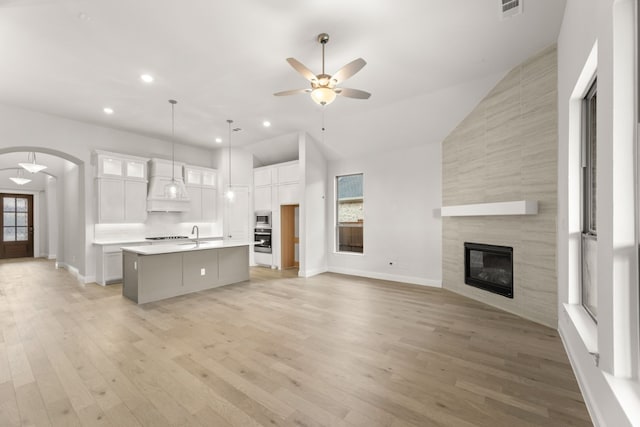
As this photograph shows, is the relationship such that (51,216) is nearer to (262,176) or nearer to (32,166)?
(32,166)

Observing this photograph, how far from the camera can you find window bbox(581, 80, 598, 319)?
2.53 m

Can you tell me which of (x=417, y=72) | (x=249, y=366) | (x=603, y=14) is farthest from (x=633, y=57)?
(x=249, y=366)

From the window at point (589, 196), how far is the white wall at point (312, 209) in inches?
188

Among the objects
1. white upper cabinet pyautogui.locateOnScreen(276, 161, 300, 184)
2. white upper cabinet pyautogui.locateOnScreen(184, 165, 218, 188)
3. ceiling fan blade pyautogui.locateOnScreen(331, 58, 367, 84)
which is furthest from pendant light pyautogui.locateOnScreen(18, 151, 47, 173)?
ceiling fan blade pyautogui.locateOnScreen(331, 58, 367, 84)

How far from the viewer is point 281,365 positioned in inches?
102

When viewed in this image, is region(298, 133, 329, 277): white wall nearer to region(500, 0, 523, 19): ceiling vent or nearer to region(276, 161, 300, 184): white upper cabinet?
region(276, 161, 300, 184): white upper cabinet

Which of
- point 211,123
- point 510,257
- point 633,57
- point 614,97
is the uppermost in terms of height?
point 211,123

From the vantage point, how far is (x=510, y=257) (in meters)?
4.05

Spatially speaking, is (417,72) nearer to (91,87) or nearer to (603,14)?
(603,14)

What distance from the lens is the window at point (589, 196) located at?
8.30 ft

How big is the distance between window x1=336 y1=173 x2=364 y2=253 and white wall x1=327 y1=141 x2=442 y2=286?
0.64ft

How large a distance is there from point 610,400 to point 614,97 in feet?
5.61

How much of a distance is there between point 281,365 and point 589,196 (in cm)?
334

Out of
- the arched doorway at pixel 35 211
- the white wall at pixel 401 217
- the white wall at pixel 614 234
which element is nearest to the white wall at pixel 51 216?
the arched doorway at pixel 35 211
